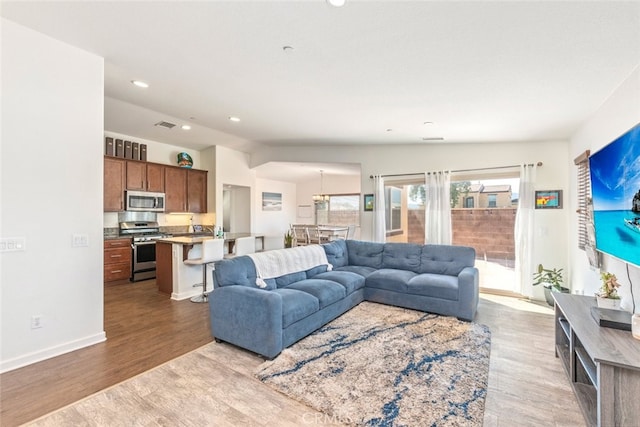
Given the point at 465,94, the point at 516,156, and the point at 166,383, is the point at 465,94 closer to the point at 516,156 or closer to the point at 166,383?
the point at 516,156

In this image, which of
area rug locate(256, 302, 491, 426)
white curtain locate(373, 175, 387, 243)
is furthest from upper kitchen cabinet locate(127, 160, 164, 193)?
area rug locate(256, 302, 491, 426)

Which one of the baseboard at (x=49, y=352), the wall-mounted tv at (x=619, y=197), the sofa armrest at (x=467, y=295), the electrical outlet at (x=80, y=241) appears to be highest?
the wall-mounted tv at (x=619, y=197)

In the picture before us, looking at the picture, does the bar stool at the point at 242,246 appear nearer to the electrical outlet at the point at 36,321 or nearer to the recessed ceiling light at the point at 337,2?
the electrical outlet at the point at 36,321

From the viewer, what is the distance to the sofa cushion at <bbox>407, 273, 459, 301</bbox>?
141 inches

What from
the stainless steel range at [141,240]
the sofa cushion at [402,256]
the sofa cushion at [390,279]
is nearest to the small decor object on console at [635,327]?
the sofa cushion at [390,279]

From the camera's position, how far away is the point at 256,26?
82.8 inches

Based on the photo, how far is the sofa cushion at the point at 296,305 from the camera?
271 centimetres

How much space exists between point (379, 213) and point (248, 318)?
3.62 metres

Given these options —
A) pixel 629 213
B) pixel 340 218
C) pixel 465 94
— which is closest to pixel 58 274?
pixel 465 94

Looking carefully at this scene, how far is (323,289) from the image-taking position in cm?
334

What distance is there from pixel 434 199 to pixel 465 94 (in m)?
2.44

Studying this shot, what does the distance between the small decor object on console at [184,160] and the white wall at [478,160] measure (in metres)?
2.15

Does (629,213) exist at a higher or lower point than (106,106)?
lower

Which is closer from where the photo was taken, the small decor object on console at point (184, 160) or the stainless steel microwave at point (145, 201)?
the stainless steel microwave at point (145, 201)
